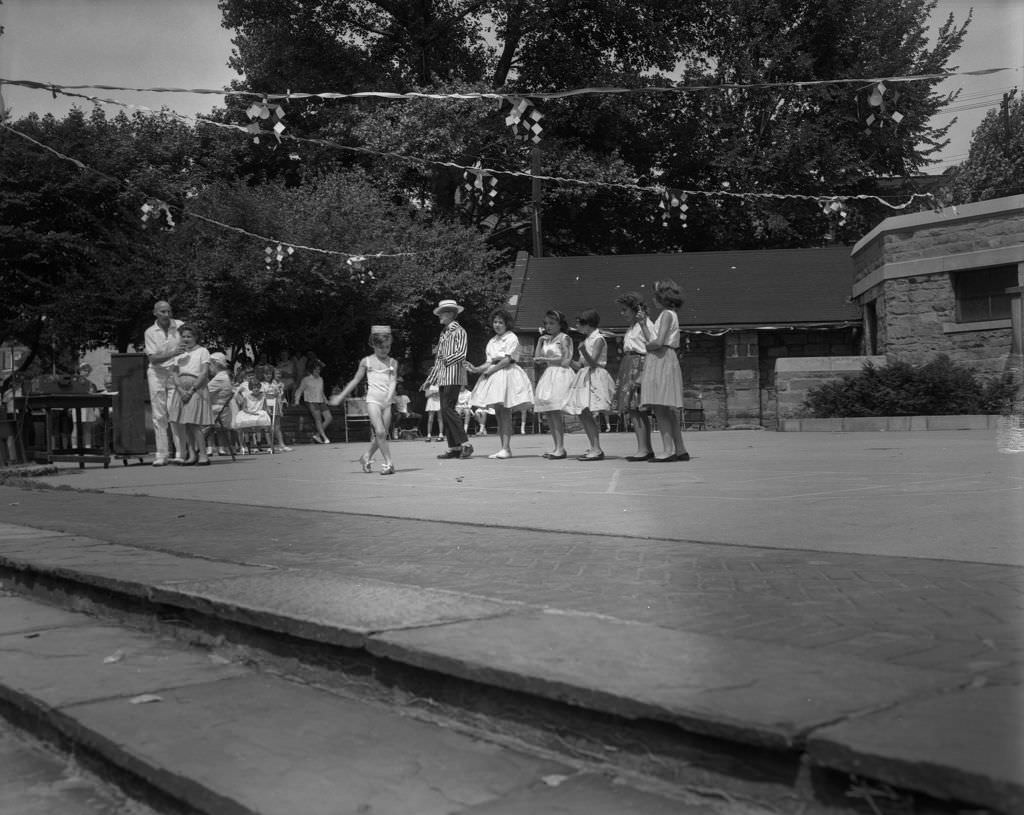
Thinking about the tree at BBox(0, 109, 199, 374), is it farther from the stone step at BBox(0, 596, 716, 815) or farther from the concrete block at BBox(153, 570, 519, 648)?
the stone step at BBox(0, 596, 716, 815)

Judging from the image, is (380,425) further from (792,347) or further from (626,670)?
(792,347)

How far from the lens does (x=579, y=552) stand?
5.58 m

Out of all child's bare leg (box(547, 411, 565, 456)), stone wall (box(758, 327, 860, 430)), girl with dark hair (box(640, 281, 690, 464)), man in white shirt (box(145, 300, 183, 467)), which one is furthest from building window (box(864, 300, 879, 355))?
man in white shirt (box(145, 300, 183, 467))

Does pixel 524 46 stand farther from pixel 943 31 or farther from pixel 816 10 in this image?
pixel 943 31

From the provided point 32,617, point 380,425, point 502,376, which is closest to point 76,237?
point 502,376

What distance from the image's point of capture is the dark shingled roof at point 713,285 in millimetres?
31125

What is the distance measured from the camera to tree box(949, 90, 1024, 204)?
40406 millimetres

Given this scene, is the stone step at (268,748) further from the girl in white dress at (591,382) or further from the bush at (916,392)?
the bush at (916,392)

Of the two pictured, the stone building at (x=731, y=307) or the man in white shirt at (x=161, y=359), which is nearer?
the man in white shirt at (x=161, y=359)

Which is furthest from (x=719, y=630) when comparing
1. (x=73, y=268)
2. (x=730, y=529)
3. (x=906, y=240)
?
(x=73, y=268)

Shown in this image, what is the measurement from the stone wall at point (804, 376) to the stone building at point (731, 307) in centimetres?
827

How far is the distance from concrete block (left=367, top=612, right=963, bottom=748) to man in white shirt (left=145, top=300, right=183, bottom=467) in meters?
12.0

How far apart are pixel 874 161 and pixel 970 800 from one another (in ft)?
130

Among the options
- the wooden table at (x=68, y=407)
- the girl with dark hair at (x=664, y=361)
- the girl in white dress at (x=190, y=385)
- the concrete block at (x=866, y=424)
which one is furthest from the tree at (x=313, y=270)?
the girl with dark hair at (x=664, y=361)
